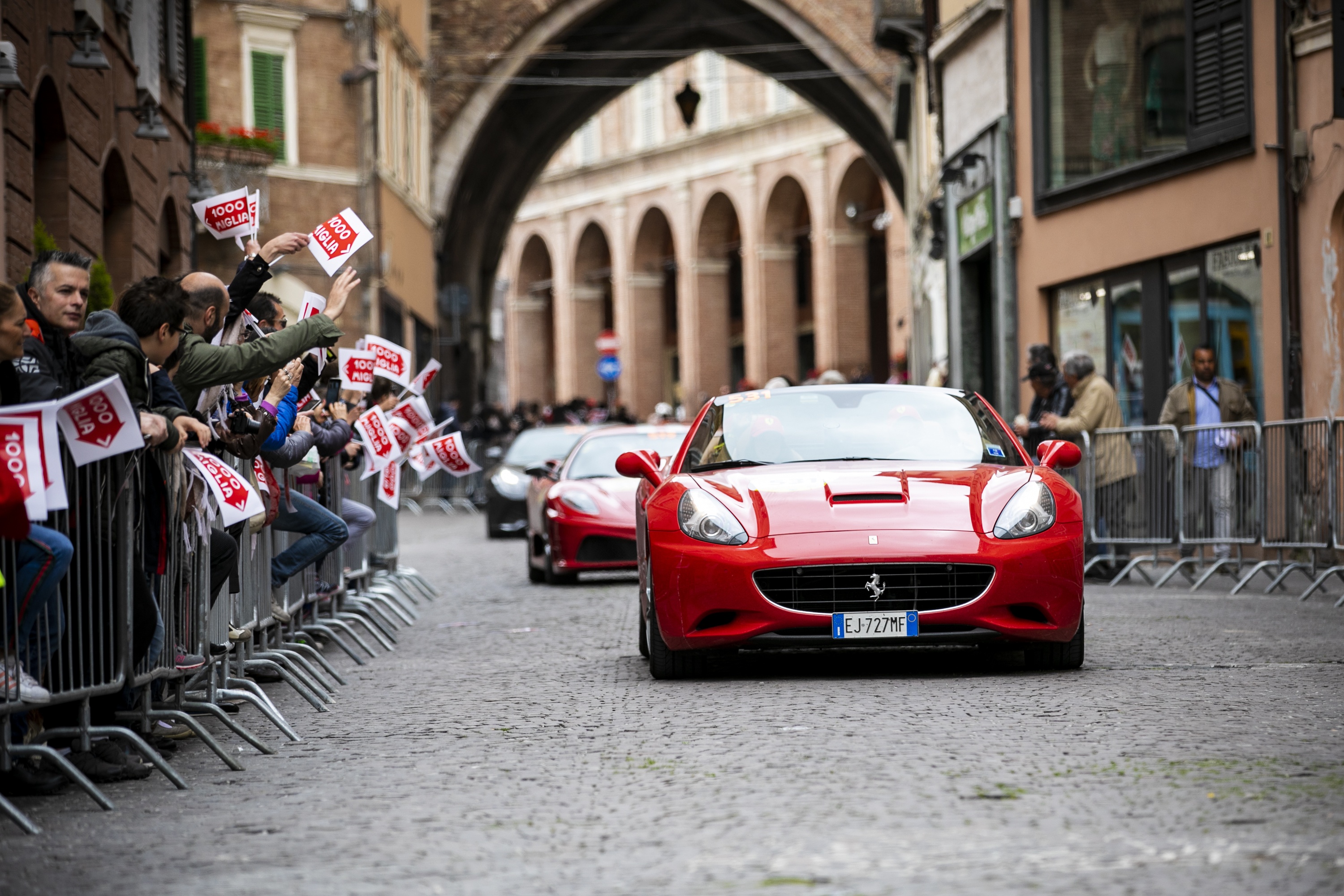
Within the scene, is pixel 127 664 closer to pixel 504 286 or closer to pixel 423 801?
pixel 423 801

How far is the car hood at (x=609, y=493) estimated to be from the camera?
16.3 metres

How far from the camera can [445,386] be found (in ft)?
149

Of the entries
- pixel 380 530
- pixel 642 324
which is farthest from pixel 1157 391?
pixel 642 324

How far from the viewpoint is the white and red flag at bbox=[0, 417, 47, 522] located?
18.7 ft

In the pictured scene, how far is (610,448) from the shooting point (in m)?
17.6

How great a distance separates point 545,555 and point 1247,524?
225 inches

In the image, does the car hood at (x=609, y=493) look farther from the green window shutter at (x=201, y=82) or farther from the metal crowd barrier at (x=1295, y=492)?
the green window shutter at (x=201, y=82)

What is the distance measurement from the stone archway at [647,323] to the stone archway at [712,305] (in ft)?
11.1

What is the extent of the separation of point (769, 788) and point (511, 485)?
63.1ft

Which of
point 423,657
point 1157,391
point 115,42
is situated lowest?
point 423,657

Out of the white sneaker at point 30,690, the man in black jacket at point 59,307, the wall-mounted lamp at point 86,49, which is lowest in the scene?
the white sneaker at point 30,690

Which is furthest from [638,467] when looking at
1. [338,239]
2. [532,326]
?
[532,326]

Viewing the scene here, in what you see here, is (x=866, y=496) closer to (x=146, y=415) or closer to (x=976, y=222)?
(x=146, y=415)

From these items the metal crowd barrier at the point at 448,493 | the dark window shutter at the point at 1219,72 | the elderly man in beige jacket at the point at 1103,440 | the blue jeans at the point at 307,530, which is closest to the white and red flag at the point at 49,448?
the blue jeans at the point at 307,530
